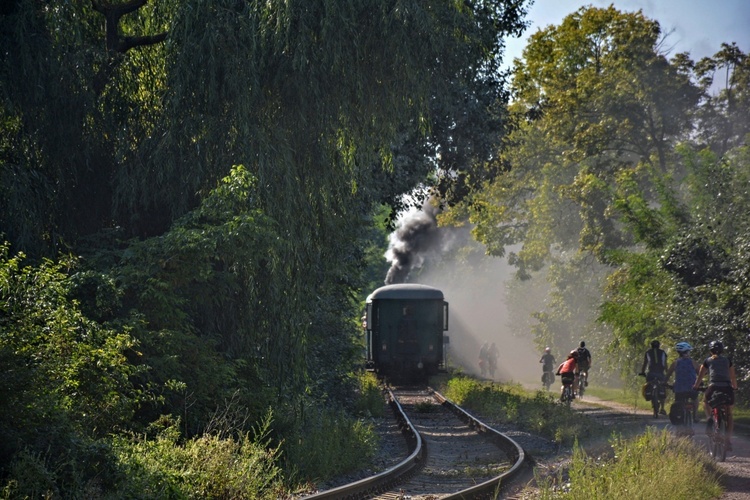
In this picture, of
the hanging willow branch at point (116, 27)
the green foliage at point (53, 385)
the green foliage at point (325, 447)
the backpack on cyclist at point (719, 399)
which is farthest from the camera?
the hanging willow branch at point (116, 27)

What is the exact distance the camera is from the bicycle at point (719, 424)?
1411 centimetres

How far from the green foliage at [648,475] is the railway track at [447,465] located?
3.00ft

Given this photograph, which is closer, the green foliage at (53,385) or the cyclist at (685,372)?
the green foliage at (53,385)

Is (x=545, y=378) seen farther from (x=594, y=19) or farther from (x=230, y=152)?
(x=230, y=152)

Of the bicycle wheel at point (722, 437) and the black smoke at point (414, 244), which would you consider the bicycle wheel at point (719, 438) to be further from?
the black smoke at point (414, 244)

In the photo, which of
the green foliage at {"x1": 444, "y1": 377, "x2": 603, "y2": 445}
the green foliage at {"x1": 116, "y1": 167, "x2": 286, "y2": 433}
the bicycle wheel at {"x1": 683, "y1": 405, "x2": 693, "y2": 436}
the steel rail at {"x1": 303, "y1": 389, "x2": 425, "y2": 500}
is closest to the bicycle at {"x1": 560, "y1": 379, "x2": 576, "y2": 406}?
the green foliage at {"x1": 444, "y1": 377, "x2": 603, "y2": 445}

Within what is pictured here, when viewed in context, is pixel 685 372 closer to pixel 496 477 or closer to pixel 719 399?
pixel 719 399

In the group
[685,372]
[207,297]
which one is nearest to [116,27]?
[207,297]

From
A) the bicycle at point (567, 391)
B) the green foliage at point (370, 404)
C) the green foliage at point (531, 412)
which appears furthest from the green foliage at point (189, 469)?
the bicycle at point (567, 391)

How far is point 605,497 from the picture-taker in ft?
30.9

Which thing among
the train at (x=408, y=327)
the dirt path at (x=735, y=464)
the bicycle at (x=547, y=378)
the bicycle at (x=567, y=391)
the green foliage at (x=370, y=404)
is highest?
the train at (x=408, y=327)

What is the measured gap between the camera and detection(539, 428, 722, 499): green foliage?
971 cm

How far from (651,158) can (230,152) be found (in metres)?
32.8

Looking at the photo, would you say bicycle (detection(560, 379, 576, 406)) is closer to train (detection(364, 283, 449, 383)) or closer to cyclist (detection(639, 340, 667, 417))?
cyclist (detection(639, 340, 667, 417))
